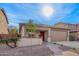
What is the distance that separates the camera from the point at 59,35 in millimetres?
3404

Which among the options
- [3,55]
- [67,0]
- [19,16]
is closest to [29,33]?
[19,16]

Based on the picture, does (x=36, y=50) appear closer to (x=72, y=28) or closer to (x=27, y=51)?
(x=27, y=51)

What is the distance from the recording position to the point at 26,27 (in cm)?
331

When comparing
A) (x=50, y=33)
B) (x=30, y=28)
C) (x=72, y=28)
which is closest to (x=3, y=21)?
(x=30, y=28)

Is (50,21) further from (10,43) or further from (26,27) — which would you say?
(10,43)

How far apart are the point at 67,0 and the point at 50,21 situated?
42 centimetres

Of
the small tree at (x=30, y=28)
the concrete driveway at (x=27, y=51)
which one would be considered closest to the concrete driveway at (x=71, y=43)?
the concrete driveway at (x=27, y=51)

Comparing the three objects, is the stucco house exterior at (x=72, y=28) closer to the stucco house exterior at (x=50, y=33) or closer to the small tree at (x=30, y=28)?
the stucco house exterior at (x=50, y=33)

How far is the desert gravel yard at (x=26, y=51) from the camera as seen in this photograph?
329cm

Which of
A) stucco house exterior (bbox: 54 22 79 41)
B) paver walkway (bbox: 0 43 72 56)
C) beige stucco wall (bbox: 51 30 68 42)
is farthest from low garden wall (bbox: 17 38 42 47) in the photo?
stucco house exterior (bbox: 54 22 79 41)

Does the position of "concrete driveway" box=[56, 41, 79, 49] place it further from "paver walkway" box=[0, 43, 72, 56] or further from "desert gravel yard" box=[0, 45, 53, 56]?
"desert gravel yard" box=[0, 45, 53, 56]

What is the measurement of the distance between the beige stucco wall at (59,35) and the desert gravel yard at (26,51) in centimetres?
24

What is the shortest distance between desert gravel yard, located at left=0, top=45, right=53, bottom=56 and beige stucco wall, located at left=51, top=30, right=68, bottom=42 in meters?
0.24

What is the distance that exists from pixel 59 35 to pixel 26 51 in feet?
1.93
